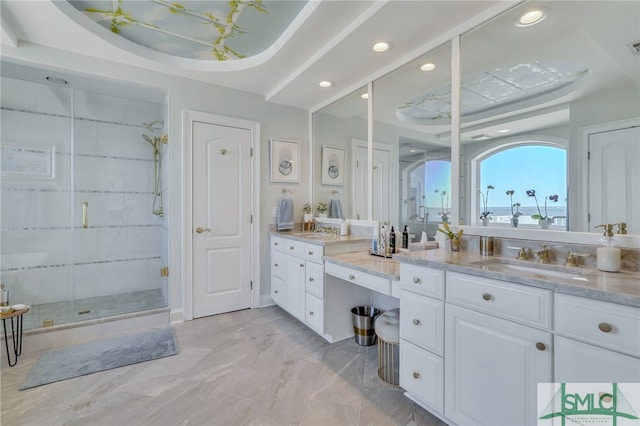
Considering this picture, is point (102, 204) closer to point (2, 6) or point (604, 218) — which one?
point (2, 6)

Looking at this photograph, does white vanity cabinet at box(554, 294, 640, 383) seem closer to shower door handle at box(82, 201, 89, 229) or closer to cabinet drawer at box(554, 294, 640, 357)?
cabinet drawer at box(554, 294, 640, 357)

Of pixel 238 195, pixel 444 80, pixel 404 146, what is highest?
pixel 444 80

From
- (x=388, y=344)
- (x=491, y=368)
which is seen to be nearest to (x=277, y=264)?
(x=388, y=344)

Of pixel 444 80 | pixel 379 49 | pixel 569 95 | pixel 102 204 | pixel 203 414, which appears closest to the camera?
pixel 569 95

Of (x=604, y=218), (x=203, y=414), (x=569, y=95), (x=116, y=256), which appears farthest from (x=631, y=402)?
(x=116, y=256)

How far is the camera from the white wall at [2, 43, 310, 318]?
2.61m

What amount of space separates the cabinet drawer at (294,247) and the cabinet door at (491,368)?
5.22ft

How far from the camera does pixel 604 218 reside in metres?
1.45

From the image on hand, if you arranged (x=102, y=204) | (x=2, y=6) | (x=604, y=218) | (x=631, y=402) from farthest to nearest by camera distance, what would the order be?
(x=102, y=204)
(x=2, y=6)
(x=604, y=218)
(x=631, y=402)

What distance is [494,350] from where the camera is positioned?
1.30 meters

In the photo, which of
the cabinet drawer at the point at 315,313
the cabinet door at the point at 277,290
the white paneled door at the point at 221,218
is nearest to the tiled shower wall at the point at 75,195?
the white paneled door at the point at 221,218

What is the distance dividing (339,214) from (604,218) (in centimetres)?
226

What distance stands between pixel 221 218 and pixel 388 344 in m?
2.20

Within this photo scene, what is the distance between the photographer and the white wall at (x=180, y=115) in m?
2.61
